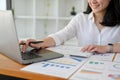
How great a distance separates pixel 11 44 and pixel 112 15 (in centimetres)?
116

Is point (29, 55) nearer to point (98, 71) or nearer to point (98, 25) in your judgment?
point (98, 71)

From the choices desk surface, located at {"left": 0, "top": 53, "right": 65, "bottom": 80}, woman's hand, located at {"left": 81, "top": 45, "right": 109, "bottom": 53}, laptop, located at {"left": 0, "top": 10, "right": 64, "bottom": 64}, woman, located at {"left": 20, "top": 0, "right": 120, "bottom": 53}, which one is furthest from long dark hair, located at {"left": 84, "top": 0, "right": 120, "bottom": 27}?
desk surface, located at {"left": 0, "top": 53, "right": 65, "bottom": 80}

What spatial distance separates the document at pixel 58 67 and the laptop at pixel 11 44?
5 centimetres

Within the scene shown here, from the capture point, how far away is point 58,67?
969 mm

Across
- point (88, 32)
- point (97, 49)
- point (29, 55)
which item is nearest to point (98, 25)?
point (88, 32)

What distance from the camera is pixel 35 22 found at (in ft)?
11.0

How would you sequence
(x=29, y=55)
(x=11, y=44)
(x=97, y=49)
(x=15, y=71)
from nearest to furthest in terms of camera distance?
(x=15, y=71) < (x=11, y=44) < (x=29, y=55) < (x=97, y=49)

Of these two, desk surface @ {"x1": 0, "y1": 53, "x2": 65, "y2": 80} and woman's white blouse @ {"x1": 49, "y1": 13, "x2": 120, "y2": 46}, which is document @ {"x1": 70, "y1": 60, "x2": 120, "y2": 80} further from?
woman's white blouse @ {"x1": 49, "y1": 13, "x2": 120, "y2": 46}

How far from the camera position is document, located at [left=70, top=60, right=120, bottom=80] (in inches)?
32.8

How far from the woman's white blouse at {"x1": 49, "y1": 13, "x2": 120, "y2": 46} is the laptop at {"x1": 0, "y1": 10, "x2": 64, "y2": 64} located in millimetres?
584

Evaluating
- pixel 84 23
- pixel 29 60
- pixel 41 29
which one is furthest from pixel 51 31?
pixel 29 60

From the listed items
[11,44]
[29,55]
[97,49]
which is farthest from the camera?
[97,49]

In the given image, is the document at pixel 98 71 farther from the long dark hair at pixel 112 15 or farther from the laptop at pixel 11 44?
the long dark hair at pixel 112 15

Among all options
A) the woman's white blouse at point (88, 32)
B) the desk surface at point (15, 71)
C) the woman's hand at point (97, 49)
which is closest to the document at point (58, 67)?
the desk surface at point (15, 71)
